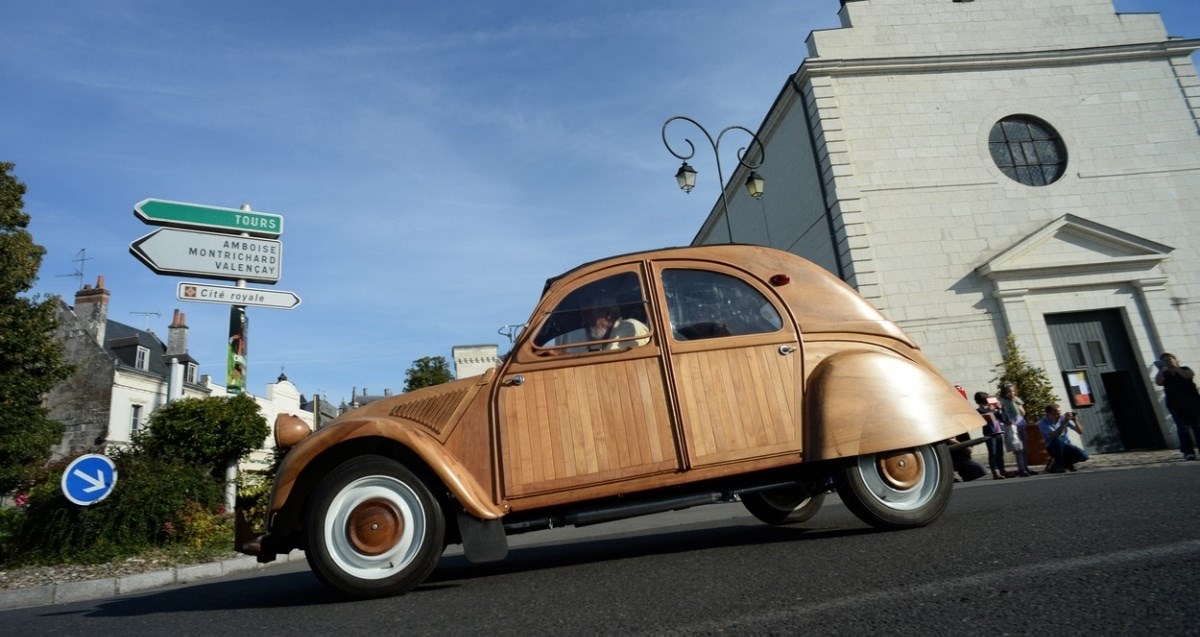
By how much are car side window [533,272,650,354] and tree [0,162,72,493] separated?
2252 cm

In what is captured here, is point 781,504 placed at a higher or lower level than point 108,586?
higher

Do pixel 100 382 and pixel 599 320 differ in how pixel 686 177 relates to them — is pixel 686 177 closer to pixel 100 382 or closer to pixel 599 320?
pixel 599 320

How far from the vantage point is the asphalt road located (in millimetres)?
1942

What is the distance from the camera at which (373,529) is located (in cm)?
337

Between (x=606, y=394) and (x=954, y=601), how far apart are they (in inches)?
79.5

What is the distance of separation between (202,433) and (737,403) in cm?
905

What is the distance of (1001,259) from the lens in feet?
49.5

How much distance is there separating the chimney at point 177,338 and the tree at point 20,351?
49.3 feet

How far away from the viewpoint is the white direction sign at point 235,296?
357 inches

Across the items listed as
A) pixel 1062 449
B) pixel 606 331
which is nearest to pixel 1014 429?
pixel 1062 449

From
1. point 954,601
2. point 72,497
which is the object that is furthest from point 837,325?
point 72,497

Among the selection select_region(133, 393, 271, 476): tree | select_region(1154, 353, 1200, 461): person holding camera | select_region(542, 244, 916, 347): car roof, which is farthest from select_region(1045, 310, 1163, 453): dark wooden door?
select_region(133, 393, 271, 476): tree

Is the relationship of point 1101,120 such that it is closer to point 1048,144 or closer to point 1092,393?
point 1048,144

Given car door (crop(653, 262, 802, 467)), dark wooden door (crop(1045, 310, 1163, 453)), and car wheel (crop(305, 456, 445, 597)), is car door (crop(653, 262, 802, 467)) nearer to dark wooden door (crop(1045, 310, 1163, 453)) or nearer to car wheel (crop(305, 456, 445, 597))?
car wheel (crop(305, 456, 445, 597))
